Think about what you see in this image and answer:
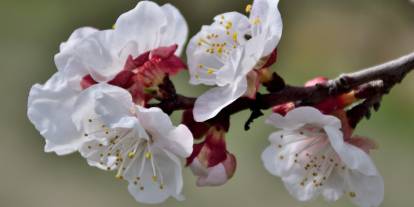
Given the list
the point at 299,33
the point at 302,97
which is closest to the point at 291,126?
the point at 302,97

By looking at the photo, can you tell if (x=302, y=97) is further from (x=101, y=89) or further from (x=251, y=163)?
(x=251, y=163)

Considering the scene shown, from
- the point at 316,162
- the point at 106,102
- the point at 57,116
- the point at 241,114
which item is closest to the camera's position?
the point at 106,102

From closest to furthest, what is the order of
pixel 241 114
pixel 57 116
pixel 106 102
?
pixel 106 102
pixel 57 116
pixel 241 114

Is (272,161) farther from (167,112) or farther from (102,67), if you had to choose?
(102,67)

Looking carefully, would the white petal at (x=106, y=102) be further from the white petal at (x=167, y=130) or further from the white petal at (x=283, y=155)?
the white petal at (x=283, y=155)

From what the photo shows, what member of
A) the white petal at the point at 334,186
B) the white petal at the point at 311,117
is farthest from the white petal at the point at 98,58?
the white petal at the point at 334,186

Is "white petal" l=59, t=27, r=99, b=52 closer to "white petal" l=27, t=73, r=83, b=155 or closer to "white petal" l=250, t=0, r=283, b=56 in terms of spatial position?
"white petal" l=27, t=73, r=83, b=155

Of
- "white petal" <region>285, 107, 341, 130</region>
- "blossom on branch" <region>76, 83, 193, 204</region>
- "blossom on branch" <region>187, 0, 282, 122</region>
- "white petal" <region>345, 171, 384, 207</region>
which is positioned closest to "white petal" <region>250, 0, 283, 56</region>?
"blossom on branch" <region>187, 0, 282, 122</region>

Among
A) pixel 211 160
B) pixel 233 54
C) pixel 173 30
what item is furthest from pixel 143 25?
pixel 211 160
